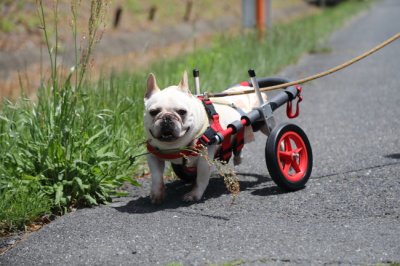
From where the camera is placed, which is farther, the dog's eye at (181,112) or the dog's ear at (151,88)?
the dog's ear at (151,88)

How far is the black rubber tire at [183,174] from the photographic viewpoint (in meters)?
6.25

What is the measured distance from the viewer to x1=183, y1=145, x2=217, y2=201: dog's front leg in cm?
576

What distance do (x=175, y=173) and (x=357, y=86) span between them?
238 inches

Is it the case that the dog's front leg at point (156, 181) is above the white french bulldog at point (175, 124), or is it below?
below

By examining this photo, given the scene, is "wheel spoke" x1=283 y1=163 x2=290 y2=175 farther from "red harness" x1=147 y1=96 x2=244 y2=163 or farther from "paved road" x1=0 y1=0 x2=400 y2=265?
"red harness" x1=147 y1=96 x2=244 y2=163

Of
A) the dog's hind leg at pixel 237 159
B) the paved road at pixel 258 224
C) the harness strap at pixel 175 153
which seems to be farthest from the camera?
the dog's hind leg at pixel 237 159

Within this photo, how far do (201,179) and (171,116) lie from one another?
65 cm

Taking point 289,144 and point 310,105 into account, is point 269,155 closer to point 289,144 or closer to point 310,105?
point 289,144

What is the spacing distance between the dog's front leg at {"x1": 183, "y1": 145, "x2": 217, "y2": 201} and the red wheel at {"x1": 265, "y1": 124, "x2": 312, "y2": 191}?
40 centimetres

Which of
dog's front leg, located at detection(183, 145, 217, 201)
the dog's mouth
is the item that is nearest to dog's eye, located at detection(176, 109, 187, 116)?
the dog's mouth

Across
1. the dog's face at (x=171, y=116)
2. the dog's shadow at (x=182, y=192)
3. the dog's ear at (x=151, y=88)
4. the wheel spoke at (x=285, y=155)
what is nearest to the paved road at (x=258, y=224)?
the dog's shadow at (x=182, y=192)

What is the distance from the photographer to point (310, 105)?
1032 cm

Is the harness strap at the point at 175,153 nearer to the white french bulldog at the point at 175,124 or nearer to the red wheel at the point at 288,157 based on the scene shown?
the white french bulldog at the point at 175,124

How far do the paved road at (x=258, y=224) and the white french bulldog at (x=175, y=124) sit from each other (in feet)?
0.54
